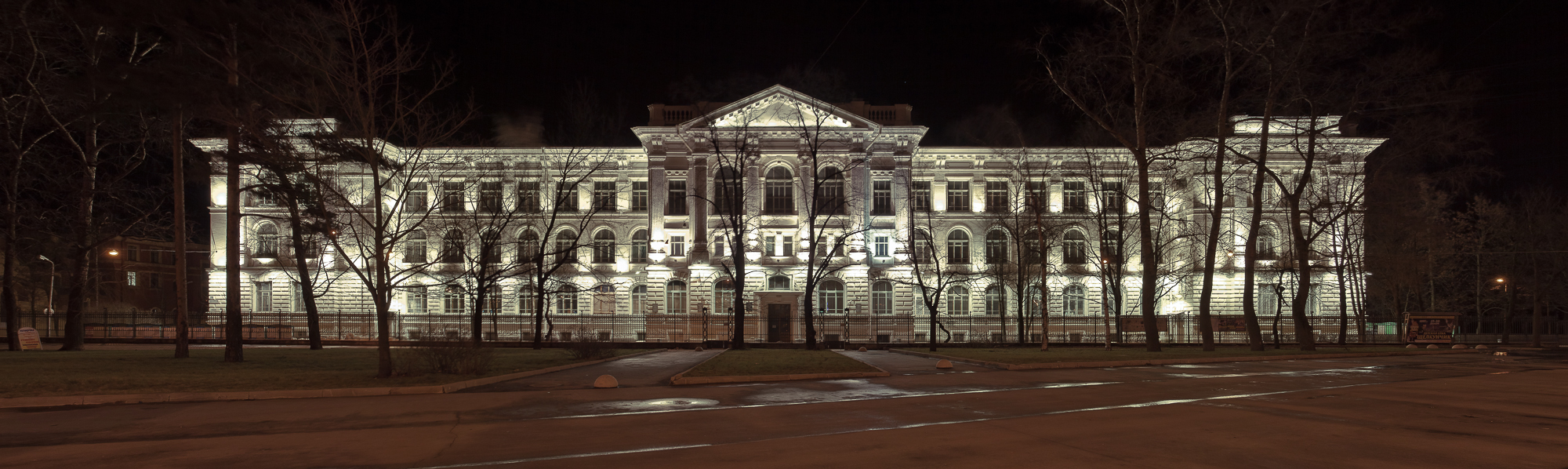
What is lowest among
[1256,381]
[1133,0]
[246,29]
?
[1256,381]

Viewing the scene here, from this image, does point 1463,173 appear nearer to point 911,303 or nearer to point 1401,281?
point 1401,281

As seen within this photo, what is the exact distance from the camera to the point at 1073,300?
55.4 metres

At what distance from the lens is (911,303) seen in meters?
51.3

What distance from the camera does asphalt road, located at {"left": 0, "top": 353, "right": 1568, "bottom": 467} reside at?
28.8ft

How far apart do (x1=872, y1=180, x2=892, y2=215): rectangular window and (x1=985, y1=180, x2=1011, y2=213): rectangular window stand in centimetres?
653

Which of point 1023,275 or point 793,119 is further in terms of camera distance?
point 793,119

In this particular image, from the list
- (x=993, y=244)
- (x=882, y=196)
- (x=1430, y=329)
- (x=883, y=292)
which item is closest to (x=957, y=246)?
(x=993, y=244)

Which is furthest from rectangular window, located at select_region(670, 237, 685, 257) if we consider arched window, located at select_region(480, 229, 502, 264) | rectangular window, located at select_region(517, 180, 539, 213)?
arched window, located at select_region(480, 229, 502, 264)

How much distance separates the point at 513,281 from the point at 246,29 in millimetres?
35547

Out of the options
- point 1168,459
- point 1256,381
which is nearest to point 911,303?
point 1256,381

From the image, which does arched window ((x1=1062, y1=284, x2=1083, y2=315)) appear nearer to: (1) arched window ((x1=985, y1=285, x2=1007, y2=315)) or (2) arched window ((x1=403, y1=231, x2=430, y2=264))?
(1) arched window ((x1=985, y1=285, x2=1007, y2=315))

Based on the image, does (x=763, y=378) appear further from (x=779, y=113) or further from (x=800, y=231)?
(x=779, y=113)

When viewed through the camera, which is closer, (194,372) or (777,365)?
(194,372)

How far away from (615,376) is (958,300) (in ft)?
124
